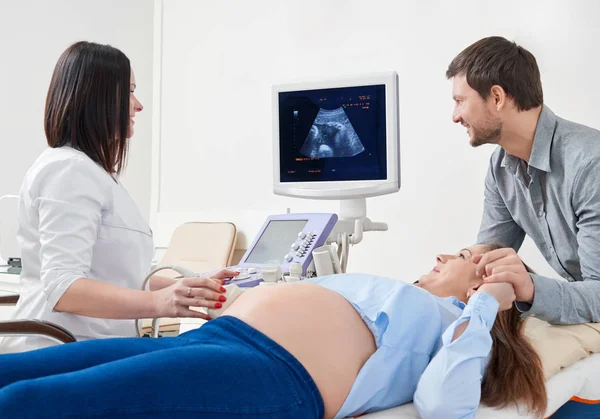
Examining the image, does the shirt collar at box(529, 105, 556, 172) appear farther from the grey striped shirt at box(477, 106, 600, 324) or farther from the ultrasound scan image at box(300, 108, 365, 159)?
the ultrasound scan image at box(300, 108, 365, 159)

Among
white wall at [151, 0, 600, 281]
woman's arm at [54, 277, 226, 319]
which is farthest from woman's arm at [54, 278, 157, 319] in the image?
white wall at [151, 0, 600, 281]

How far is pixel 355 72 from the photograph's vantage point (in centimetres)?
328

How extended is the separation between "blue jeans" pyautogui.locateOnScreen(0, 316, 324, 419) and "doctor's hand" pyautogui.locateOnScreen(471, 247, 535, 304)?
53cm

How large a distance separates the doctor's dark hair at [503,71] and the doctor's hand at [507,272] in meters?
0.67

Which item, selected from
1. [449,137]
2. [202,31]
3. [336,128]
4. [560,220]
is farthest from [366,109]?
[202,31]

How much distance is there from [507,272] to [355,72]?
78.2 inches

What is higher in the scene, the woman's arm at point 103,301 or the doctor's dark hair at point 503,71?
the doctor's dark hair at point 503,71

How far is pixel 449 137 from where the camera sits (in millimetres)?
3043

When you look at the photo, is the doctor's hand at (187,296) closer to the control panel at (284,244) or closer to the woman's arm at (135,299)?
the woman's arm at (135,299)

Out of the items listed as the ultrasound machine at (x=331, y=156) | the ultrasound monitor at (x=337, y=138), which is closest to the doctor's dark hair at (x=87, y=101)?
the ultrasound machine at (x=331, y=156)

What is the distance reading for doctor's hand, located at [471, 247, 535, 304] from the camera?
1487 millimetres

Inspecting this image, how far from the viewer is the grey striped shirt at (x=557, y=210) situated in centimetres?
163

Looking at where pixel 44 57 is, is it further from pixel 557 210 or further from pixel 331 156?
pixel 557 210

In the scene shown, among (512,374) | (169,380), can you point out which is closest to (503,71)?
(512,374)
